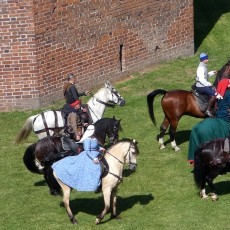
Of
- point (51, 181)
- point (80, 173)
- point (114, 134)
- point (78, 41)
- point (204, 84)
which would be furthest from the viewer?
point (78, 41)

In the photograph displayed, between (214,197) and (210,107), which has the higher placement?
(210,107)

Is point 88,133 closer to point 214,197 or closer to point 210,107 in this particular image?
point 214,197

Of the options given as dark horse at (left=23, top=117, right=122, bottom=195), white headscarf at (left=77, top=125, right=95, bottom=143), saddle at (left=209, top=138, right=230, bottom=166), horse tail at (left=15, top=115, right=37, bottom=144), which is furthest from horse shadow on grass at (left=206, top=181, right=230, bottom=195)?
horse tail at (left=15, top=115, right=37, bottom=144)

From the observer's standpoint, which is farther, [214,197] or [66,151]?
[66,151]

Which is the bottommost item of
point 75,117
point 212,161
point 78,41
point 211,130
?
point 212,161

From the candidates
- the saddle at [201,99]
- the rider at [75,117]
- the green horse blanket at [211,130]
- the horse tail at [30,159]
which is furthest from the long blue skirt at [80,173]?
the saddle at [201,99]

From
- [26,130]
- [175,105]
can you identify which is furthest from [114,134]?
[175,105]

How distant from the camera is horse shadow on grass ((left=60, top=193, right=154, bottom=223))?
→ 2009 cm

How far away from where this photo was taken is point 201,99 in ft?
78.4

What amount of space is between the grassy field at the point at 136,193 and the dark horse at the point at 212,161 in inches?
19.8

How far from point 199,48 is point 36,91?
778 centimetres

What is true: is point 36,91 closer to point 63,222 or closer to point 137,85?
point 137,85

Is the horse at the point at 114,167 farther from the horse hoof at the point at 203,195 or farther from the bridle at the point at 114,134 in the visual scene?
the bridle at the point at 114,134

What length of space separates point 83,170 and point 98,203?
5.83 ft
